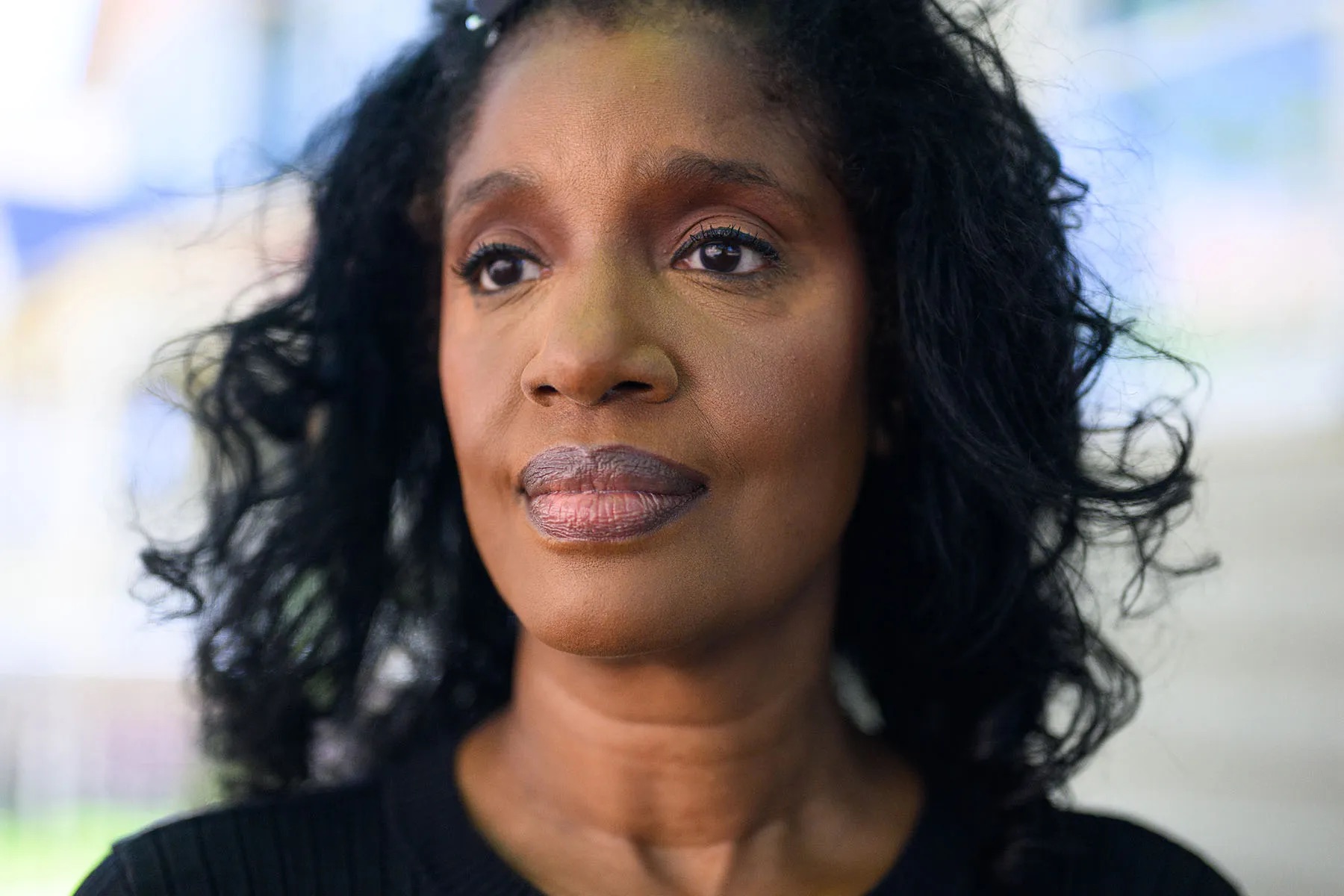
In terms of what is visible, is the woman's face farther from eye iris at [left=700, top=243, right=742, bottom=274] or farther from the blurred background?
the blurred background

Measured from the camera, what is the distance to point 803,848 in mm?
1407

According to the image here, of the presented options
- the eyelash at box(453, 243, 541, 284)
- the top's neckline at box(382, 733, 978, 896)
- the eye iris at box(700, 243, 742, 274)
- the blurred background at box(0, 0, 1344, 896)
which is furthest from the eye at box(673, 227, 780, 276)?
the top's neckline at box(382, 733, 978, 896)

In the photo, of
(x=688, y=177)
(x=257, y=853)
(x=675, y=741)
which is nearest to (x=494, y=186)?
(x=688, y=177)

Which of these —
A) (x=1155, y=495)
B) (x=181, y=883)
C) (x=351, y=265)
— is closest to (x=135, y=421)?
(x=351, y=265)

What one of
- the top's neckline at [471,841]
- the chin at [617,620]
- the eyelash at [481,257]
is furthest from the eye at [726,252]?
the top's neckline at [471,841]

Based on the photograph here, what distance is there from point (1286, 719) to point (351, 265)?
202cm

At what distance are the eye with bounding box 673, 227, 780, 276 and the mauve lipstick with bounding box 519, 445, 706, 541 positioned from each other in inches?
9.4

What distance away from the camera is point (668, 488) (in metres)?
1.23

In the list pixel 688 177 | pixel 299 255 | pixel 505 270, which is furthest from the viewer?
pixel 299 255

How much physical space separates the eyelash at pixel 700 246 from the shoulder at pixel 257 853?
0.63 metres

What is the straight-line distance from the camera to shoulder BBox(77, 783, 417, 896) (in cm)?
125

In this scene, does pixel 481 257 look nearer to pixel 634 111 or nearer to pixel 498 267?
pixel 498 267

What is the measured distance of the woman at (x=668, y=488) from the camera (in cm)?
126

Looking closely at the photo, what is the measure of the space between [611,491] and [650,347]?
0.48 feet
